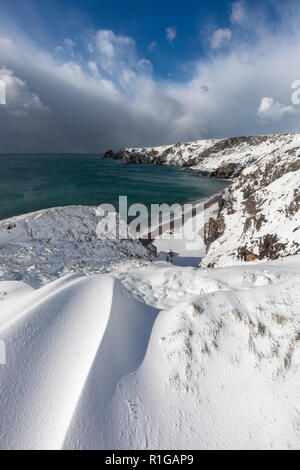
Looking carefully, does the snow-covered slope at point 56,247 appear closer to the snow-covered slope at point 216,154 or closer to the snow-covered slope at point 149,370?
the snow-covered slope at point 149,370

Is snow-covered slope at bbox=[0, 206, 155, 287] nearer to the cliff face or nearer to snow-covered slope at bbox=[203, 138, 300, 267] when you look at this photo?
snow-covered slope at bbox=[203, 138, 300, 267]

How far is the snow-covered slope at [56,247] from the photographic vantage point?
884 centimetres

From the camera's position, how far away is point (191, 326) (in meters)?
4.43

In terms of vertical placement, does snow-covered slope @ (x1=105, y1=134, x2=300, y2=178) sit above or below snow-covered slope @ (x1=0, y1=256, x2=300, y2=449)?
above

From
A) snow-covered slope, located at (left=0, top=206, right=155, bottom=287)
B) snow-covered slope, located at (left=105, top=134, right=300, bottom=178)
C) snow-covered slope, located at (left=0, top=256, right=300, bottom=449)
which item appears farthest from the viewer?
snow-covered slope, located at (left=105, top=134, right=300, bottom=178)

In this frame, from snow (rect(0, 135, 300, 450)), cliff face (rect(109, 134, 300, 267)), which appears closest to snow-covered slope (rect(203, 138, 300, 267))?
cliff face (rect(109, 134, 300, 267))

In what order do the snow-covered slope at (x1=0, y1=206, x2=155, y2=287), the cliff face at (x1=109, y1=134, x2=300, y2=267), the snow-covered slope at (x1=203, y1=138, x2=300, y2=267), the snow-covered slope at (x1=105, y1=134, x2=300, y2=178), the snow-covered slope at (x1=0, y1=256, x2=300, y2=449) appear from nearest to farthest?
the snow-covered slope at (x1=0, y1=256, x2=300, y2=449), the snow-covered slope at (x1=0, y1=206, x2=155, y2=287), the snow-covered slope at (x1=203, y1=138, x2=300, y2=267), the cliff face at (x1=109, y1=134, x2=300, y2=267), the snow-covered slope at (x1=105, y1=134, x2=300, y2=178)

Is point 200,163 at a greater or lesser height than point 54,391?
greater

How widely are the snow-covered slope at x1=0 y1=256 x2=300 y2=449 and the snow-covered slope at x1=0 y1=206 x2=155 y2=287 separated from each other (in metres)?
3.62

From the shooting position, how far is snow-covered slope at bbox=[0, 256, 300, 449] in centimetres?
284

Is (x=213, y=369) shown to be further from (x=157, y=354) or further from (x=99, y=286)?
(x=99, y=286)
